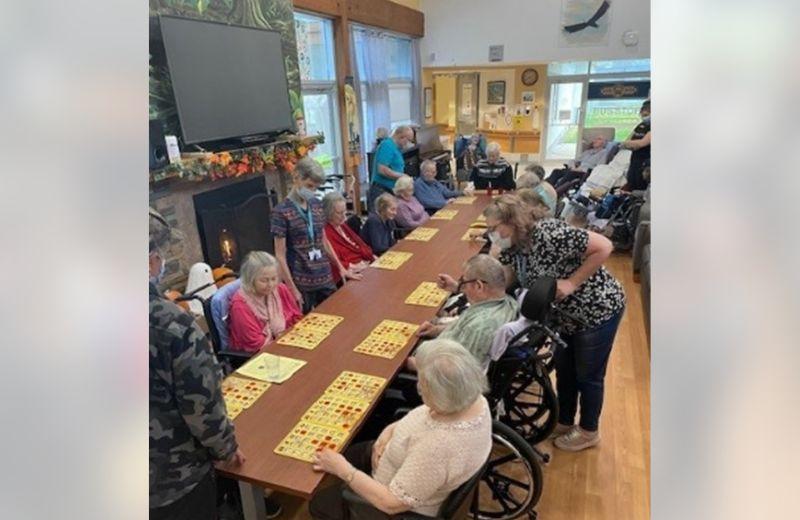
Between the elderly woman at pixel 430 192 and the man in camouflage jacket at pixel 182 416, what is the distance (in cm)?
399

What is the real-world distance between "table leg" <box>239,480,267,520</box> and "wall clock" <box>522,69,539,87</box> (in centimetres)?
926

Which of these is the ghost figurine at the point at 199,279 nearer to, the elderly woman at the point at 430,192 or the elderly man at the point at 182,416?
the elderly man at the point at 182,416

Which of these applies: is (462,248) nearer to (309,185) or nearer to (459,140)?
(309,185)

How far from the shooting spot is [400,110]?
319 inches

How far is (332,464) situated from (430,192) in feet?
13.5

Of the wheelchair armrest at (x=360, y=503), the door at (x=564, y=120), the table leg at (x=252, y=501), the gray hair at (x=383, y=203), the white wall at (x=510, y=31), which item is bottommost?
the table leg at (x=252, y=501)

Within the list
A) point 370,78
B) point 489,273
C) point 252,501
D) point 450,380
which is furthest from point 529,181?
point 370,78

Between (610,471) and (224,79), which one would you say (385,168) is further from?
(610,471)

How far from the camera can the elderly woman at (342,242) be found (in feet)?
10.4

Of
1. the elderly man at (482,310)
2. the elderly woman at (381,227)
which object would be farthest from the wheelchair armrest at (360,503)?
the elderly woman at (381,227)

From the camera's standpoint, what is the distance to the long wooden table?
1479 mm

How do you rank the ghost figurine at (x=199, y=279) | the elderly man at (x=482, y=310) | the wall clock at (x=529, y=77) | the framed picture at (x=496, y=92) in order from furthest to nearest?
the framed picture at (x=496, y=92), the wall clock at (x=529, y=77), the ghost figurine at (x=199, y=279), the elderly man at (x=482, y=310)
